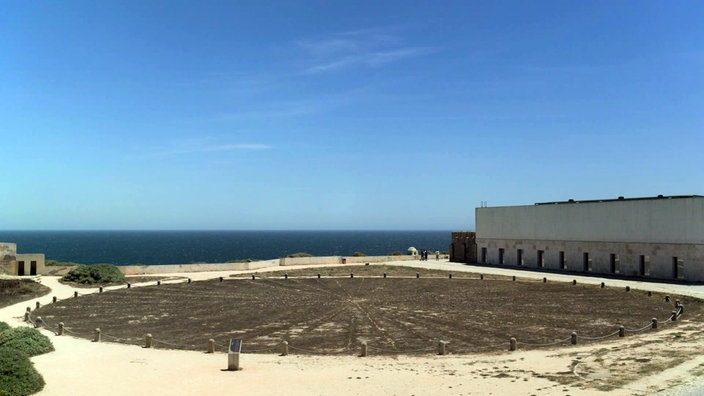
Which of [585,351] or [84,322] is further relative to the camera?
[84,322]

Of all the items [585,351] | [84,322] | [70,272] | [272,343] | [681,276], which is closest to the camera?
[585,351]

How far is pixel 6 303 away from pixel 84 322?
11311 mm

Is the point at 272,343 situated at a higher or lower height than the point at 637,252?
lower

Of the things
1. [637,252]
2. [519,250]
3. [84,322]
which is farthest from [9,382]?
[519,250]

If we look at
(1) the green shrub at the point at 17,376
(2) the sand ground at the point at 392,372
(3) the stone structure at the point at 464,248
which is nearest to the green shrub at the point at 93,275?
(2) the sand ground at the point at 392,372

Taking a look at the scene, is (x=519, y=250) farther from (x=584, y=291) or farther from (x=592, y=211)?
(x=584, y=291)

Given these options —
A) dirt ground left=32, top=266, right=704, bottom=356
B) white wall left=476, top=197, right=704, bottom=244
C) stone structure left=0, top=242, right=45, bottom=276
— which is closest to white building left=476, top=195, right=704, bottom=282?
white wall left=476, top=197, right=704, bottom=244

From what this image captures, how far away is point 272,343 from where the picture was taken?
24953 mm

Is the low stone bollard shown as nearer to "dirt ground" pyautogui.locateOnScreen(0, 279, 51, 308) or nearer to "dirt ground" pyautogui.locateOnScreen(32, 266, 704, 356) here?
"dirt ground" pyautogui.locateOnScreen(32, 266, 704, 356)

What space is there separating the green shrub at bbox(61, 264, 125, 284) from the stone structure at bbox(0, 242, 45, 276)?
5077mm

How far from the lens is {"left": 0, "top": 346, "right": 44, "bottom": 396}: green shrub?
1669cm

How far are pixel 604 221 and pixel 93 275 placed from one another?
46966 mm

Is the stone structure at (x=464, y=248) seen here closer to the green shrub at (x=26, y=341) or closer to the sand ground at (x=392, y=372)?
the sand ground at (x=392, y=372)

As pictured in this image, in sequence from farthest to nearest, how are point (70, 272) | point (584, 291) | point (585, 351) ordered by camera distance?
point (70, 272) → point (584, 291) → point (585, 351)
